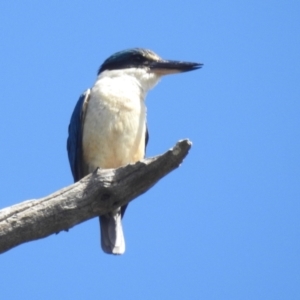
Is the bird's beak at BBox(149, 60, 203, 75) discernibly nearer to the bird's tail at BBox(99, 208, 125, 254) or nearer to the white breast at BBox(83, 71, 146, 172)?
the white breast at BBox(83, 71, 146, 172)

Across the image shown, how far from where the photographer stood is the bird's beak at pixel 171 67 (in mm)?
8133

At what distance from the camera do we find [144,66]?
26.7 feet

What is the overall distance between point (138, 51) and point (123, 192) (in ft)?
10.2

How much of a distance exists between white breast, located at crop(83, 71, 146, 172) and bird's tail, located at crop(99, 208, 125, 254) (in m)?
0.55

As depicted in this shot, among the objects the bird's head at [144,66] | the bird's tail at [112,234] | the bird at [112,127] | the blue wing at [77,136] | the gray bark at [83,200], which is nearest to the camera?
the gray bark at [83,200]

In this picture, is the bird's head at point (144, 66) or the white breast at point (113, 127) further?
the bird's head at point (144, 66)

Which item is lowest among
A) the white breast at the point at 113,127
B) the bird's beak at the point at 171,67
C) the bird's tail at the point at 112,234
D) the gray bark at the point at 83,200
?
the gray bark at the point at 83,200

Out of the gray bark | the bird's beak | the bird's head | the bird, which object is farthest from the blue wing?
the gray bark

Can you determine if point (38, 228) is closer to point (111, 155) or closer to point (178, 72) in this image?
point (111, 155)

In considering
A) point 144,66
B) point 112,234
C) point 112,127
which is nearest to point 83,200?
point 112,234

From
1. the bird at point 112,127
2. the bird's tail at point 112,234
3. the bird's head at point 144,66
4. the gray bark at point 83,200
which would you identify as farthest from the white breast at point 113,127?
the gray bark at point 83,200

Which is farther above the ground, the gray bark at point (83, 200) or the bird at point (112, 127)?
the bird at point (112, 127)

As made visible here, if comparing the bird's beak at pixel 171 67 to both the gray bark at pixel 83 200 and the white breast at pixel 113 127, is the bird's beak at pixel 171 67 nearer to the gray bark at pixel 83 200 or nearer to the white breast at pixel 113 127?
the white breast at pixel 113 127

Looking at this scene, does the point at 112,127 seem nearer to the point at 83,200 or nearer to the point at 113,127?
the point at 113,127
